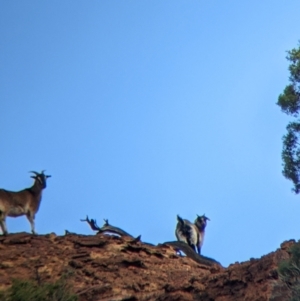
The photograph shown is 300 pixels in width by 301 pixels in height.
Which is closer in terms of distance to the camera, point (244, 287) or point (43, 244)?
point (244, 287)

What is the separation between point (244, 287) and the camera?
21.5m

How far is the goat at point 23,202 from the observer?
91.6 feet

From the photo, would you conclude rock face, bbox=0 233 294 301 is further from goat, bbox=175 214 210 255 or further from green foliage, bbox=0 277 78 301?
goat, bbox=175 214 210 255

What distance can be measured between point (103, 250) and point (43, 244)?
154cm

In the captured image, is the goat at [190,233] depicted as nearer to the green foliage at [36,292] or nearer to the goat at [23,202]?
the goat at [23,202]

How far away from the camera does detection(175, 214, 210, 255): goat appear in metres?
31.4

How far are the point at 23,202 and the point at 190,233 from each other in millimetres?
5594

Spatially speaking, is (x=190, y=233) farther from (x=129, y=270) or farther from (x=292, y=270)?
(x=292, y=270)

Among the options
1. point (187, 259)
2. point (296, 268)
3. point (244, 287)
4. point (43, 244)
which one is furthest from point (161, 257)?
point (296, 268)

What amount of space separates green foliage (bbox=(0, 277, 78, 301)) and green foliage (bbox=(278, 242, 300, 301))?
4.68 m

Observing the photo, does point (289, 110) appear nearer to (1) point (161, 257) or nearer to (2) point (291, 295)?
(1) point (161, 257)

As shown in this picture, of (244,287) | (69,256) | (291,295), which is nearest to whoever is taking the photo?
(291,295)

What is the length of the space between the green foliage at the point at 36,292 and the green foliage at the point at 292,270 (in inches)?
184

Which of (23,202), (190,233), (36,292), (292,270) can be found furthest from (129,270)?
(190,233)
